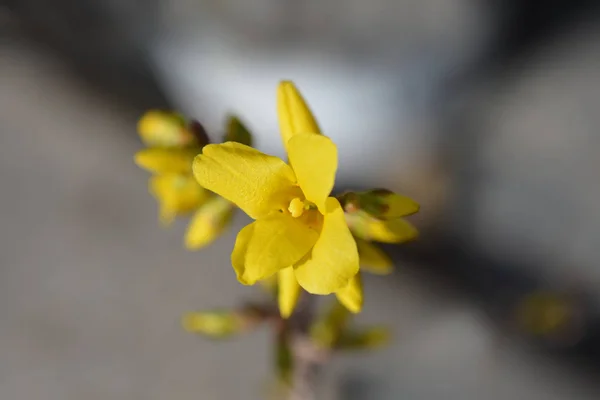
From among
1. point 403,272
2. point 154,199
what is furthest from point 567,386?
point 154,199

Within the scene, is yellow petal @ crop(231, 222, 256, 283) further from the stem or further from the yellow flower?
the stem

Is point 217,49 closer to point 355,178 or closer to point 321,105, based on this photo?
point 321,105

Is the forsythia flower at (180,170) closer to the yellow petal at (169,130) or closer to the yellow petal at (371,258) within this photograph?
the yellow petal at (169,130)

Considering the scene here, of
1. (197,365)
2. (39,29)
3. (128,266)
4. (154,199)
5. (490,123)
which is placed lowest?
(197,365)

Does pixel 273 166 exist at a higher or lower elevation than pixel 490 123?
higher

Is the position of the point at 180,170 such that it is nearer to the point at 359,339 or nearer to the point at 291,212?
the point at 291,212

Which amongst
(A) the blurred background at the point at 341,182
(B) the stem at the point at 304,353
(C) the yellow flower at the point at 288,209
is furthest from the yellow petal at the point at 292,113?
(A) the blurred background at the point at 341,182

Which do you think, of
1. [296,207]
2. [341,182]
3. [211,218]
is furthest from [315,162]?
[341,182]
